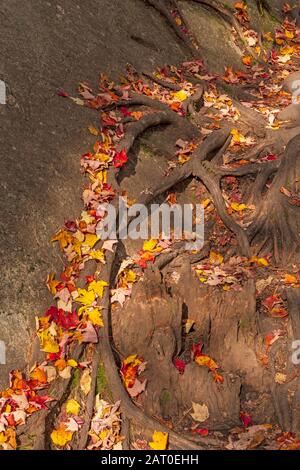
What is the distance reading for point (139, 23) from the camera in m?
7.07

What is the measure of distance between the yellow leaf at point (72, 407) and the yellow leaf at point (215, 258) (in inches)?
74.1

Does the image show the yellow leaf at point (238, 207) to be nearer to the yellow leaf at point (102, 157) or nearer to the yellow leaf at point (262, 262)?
the yellow leaf at point (262, 262)

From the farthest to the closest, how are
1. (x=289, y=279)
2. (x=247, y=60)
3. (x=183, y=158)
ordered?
1. (x=247, y=60)
2. (x=183, y=158)
3. (x=289, y=279)

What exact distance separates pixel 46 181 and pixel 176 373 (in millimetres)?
1952

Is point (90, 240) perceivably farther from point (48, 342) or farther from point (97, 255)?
point (48, 342)

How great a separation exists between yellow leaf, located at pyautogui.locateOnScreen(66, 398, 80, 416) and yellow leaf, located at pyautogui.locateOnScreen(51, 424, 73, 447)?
0.13 m

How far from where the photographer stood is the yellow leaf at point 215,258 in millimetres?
5016

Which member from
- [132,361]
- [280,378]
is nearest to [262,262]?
[280,378]

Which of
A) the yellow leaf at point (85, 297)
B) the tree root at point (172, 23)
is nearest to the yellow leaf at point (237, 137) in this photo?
the tree root at point (172, 23)

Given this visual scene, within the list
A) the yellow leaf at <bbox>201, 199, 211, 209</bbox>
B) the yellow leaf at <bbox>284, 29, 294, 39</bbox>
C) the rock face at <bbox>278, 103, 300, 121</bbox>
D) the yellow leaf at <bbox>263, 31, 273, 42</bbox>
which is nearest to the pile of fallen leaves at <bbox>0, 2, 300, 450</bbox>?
the rock face at <bbox>278, 103, 300, 121</bbox>

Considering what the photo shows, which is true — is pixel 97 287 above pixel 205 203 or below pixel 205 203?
below

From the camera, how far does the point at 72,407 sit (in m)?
3.75

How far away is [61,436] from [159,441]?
656mm
